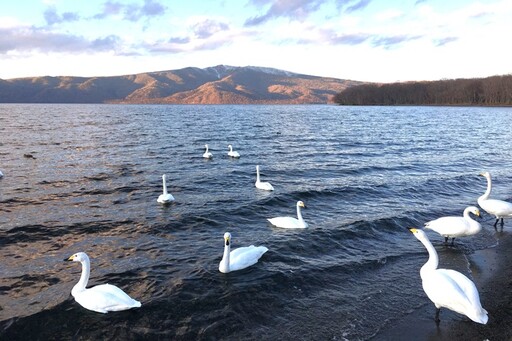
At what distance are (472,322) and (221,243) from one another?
7.47 metres

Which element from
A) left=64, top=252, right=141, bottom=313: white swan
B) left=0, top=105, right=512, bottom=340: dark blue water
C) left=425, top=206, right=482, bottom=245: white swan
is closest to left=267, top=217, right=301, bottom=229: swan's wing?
left=0, top=105, right=512, bottom=340: dark blue water

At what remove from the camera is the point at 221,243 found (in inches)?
513

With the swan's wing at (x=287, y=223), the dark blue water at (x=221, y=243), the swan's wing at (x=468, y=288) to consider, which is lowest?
the dark blue water at (x=221, y=243)

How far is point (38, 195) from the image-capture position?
63.2ft

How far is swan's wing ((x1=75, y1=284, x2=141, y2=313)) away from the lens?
842 cm

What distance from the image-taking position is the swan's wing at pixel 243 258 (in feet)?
35.2

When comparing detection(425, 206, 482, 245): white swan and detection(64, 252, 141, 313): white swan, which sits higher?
detection(425, 206, 482, 245): white swan

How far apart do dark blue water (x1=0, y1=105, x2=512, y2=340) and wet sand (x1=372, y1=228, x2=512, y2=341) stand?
0.17m

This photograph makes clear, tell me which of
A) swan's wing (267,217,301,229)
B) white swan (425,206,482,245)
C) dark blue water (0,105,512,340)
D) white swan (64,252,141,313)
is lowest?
dark blue water (0,105,512,340)

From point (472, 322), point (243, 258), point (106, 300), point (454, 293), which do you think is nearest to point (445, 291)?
point (454, 293)

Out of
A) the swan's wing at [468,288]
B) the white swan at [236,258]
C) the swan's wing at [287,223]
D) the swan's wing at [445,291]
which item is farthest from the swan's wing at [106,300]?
the swan's wing at [287,223]

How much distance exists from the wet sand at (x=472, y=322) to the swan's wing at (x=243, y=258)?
419 cm

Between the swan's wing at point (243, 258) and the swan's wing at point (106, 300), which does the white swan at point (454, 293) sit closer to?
the swan's wing at point (243, 258)

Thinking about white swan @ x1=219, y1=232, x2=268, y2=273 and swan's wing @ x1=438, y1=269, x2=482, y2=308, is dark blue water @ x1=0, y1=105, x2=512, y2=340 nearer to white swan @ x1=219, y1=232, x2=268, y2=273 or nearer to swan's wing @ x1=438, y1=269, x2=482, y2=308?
white swan @ x1=219, y1=232, x2=268, y2=273
